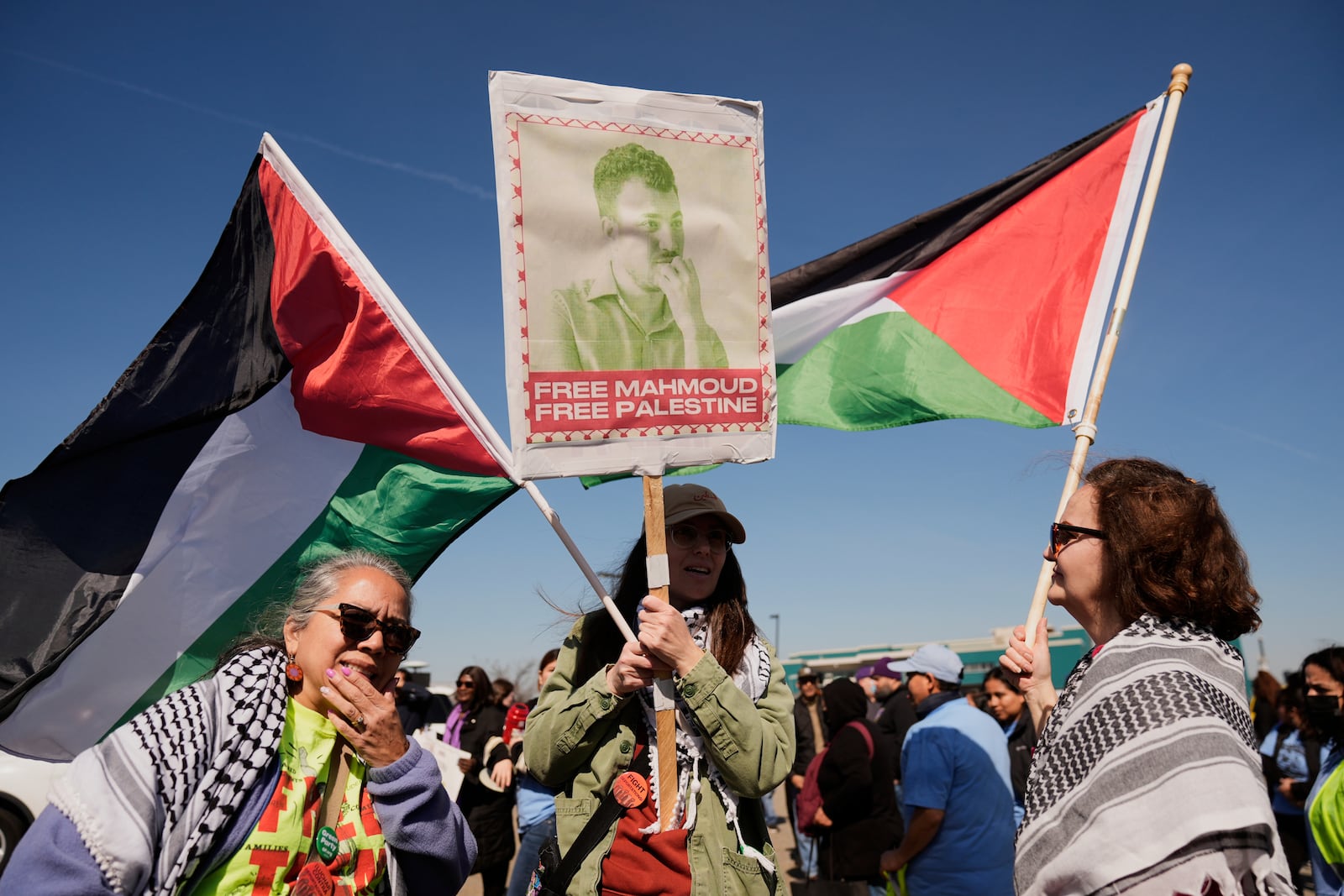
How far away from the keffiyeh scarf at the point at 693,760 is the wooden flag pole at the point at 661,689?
0.05m

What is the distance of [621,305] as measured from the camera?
9.02 ft

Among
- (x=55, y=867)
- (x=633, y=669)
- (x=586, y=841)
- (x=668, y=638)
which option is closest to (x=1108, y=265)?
(x=668, y=638)

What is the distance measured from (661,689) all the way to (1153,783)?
4.17ft

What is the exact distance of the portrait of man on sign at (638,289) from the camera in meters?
2.71

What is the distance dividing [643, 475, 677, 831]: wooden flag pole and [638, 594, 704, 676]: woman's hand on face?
57 mm

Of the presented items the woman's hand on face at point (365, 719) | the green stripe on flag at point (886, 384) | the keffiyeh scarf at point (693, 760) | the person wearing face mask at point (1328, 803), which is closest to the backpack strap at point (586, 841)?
the keffiyeh scarf at point (693, 760)

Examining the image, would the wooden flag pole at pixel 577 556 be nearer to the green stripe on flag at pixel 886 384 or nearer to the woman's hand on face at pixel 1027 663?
the woman's hand on face at pixel 1027 663

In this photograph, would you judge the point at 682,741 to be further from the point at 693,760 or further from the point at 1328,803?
the point at 1328,803

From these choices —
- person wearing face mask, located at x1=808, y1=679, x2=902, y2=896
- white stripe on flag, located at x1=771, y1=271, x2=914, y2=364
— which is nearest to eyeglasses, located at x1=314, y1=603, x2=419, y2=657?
white stripe on flag, located at x1=771, y1=271, x2=914, y2=364

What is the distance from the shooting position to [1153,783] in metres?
1.78

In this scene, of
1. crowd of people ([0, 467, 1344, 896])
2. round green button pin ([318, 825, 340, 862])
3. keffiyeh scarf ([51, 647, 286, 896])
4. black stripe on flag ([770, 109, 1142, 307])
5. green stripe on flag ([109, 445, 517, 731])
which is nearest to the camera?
crowd of people ([0, 467, 1344, 896])

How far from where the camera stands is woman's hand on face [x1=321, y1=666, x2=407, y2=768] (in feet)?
7.52

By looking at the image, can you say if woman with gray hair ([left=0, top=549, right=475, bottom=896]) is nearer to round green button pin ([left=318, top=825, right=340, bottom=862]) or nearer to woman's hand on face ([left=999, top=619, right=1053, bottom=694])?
round green button pin ([left=318, top=825, right=340, bottom=862])

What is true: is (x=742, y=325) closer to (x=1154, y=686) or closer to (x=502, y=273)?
(x=502, y=273)
